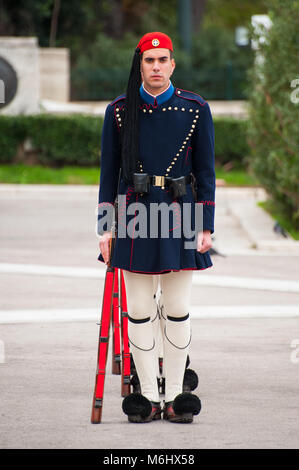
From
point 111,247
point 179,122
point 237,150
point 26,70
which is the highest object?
point 179,122

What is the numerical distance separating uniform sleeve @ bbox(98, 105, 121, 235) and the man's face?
279 millimetres

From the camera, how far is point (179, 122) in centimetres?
527

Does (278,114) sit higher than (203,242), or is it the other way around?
(203,242)

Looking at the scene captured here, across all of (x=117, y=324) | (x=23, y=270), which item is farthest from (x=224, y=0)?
(x=117, y=324)

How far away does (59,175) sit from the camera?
20.9 m

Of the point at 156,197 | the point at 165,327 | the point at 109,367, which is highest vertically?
the point at 156,197

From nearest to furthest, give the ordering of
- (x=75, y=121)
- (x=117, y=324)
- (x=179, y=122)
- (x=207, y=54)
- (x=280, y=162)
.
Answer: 1. (x=179, y=122)
2. (x=117, y=324)
3. (x=280, y=162)
4. (x=75, y=121)
5. (x=207, y=54)

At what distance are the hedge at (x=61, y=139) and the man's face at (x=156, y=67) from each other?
16.5 metres

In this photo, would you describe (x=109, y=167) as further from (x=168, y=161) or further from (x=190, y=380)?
(x=190, y=380)

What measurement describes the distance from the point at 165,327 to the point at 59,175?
1574 centimetres

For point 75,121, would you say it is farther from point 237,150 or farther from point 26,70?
point 237,150

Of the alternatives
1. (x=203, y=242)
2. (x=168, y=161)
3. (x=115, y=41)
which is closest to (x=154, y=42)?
(x=168, y=161)
